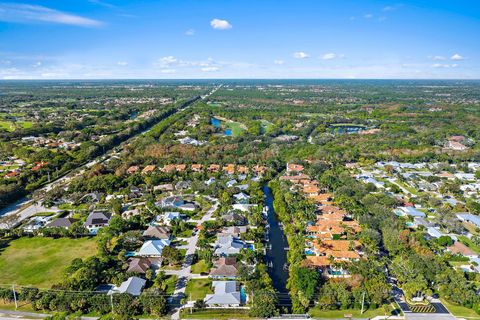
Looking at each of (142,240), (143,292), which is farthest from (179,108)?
(143,292)

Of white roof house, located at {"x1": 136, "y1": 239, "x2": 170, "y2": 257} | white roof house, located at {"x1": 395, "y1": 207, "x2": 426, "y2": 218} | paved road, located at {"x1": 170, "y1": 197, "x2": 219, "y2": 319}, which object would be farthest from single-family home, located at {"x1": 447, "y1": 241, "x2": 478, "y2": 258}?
white roof house, located at {"x1": 136, "y1": 239, "x2": 170, "y2": 257}

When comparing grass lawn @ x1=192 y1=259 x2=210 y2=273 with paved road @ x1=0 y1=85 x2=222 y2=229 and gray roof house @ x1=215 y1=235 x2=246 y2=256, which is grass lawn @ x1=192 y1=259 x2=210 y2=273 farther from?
paved road @ x1=0 y1=85 x2=222 y2=229

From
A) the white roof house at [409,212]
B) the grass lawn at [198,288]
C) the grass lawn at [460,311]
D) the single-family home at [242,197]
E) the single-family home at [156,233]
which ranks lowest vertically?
the grass lawn at [460,311]

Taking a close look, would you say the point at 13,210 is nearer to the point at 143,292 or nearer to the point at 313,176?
the point at 143,292

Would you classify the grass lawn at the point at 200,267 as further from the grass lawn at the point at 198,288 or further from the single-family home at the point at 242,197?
the single-family home at the point at 242,197

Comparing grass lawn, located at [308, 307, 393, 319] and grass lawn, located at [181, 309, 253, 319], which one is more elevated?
grass lawn, located at [181, 309, 253, 319]

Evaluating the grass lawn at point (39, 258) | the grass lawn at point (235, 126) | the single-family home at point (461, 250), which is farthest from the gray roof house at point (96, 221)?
the grass lawn at point (235, 126)

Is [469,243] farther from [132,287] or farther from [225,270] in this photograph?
[132,287]
